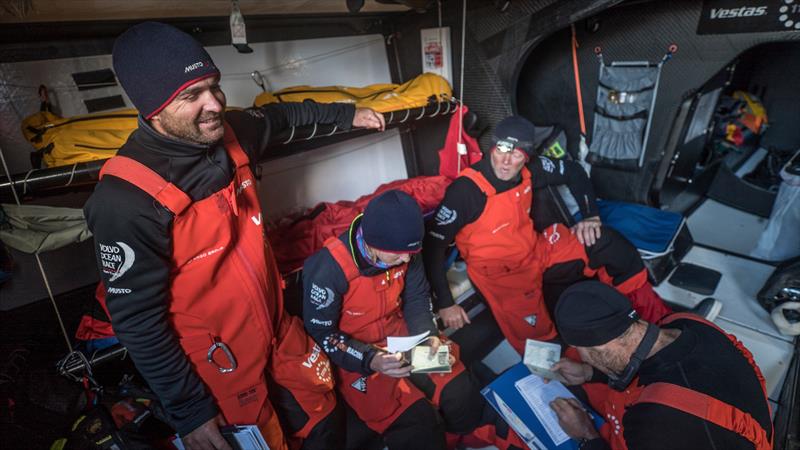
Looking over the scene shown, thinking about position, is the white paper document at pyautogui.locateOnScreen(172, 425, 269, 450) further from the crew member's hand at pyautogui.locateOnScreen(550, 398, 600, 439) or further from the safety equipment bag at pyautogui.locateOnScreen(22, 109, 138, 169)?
the crew member's hand at pyautogui.locateOnScreen(550, 398, 600, 439)

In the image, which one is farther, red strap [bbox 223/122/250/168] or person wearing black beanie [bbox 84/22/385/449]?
red strap [bbox 223/122/250/168]

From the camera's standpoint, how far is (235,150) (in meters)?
1.38

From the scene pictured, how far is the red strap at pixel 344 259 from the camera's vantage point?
162 centimetres

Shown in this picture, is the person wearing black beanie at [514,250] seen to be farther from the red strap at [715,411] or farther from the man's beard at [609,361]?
the red strap at [715,411]

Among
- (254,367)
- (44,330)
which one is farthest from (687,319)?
(44,330)

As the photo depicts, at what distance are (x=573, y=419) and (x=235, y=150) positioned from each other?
5.62ft

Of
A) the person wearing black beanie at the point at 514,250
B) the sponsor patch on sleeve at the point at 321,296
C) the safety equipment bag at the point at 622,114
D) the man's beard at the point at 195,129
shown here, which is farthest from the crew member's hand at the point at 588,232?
the man's beard at the point at 195,129

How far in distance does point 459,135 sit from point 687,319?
67.0 inches

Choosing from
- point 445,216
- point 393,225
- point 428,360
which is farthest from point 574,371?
point 393,225

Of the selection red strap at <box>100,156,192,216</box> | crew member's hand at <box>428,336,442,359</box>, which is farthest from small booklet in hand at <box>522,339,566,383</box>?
red strap at <box>100,156,192,216</box>

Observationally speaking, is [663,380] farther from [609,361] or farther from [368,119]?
[368,119]

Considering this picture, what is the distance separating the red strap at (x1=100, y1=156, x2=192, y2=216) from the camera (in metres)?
1.06

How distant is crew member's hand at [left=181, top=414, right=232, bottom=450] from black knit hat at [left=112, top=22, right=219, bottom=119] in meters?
1.02

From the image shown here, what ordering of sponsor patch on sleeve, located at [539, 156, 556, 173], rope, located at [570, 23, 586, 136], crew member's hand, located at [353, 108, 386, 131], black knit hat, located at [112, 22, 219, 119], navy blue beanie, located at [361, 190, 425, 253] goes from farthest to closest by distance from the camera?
rope, located at [570, 23, 586, 136] < sponsor patch on sleeve, located at [539, 156, 556, 173] < crew member's hand, located at [353, 108, 386, 131] < navy blue beanie, located at [361, 190, 425, 253] < black knit hat, located at [112, 22, 219, 119]
